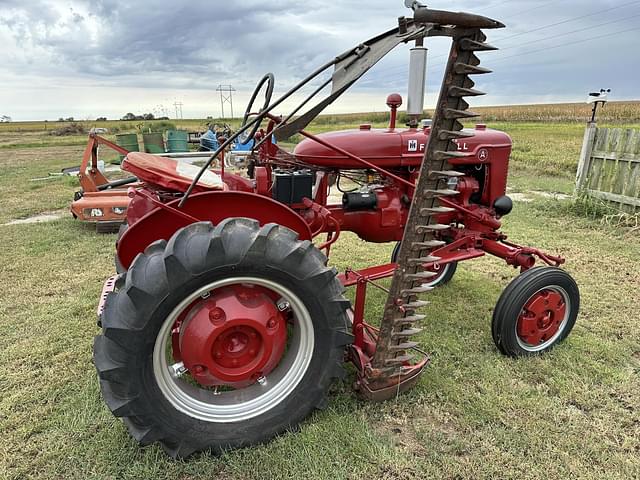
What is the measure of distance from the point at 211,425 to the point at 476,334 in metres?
2.07

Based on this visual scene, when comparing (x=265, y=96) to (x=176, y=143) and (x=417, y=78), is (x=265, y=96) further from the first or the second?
(x=176, y=143)

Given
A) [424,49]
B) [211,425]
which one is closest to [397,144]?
[424,49]

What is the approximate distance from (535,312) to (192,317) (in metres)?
2.18

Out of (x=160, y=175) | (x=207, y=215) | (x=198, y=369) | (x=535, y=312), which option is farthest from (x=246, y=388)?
(x=535, y=312)

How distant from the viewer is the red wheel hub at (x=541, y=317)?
2881 millimetres

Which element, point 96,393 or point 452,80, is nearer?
point 452,80

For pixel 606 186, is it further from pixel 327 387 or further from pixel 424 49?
pixel 327 387

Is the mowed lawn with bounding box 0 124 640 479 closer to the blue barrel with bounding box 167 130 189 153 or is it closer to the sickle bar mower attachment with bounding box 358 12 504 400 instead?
the sickle bar mower attachment with bounding box 358 12 504 400

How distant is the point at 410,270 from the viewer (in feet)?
7.51

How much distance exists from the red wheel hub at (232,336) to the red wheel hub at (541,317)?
65.3 inches

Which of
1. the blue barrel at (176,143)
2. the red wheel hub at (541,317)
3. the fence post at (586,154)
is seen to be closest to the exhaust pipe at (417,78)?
the red wheel hub at (541,317)

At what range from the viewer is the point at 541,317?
2.93 meters

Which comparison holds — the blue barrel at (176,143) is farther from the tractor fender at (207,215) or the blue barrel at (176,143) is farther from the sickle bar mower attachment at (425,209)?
the sickle bar mower attachment at (425,209)

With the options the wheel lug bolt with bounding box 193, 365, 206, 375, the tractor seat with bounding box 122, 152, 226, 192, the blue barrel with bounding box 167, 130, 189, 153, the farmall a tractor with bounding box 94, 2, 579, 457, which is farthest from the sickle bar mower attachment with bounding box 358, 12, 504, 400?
the blue barrel with bounding box 167, 130, 189, 153
